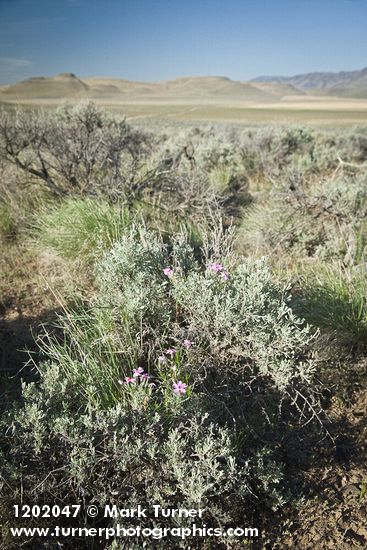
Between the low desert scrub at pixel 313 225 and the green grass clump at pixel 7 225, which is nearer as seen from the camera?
the low desert scrub at pixel 313 225

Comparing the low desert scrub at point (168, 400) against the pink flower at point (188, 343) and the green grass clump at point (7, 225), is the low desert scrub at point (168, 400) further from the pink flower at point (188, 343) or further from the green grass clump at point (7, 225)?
the green grass clump at point (7, 225)

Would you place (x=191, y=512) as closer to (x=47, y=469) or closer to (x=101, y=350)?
(x=47, y=469)

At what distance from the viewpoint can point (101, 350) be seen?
2.83 metres

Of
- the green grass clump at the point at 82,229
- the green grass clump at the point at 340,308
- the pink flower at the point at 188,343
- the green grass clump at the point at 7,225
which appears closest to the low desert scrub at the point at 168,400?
the pink flower at the point at 188,343

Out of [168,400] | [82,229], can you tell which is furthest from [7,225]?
[168,400]

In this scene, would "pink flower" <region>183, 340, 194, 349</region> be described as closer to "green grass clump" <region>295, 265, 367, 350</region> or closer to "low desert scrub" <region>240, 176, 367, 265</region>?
"green grass clump" <region>295, 265, 367, 350</region>

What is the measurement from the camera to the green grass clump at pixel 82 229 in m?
4.66

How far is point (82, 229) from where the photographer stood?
16.1 ft

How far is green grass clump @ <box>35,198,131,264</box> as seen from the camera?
466 centimetres

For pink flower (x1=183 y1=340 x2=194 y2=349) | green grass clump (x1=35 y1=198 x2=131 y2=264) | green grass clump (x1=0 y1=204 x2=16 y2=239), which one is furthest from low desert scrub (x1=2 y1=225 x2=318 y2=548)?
green grass clump (x1=0 y1=204 x2=16 y2=239)

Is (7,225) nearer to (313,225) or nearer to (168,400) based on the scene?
(313,225)

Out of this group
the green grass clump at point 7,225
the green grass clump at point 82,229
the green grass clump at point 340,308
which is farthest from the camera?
the green grass clump at point 7,225

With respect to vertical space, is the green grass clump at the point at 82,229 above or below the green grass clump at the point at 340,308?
above

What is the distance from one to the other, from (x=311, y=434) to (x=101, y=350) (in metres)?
1.56
